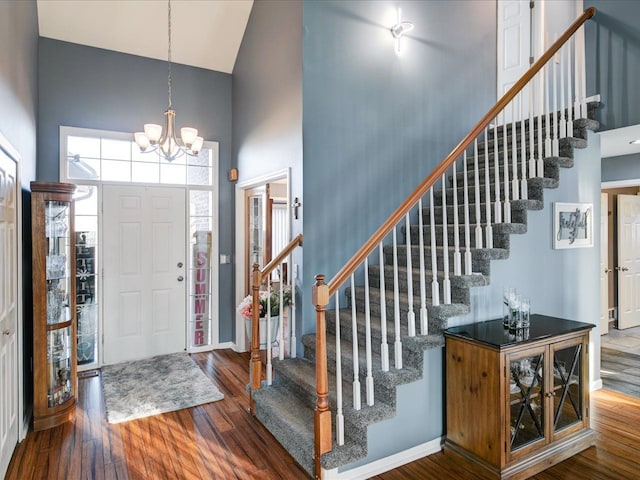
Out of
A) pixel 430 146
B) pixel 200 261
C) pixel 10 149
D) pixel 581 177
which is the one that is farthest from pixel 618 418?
pixel 10 149

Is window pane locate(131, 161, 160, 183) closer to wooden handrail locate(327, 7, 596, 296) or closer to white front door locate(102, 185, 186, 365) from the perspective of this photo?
white front door locate(102, 185, 186, 365)

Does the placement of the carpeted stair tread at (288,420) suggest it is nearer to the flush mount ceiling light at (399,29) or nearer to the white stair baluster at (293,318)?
the white stair baluster at (293,318)

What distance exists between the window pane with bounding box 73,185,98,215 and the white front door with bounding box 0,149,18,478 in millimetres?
1586

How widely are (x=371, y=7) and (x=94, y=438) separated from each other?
14.2 feet

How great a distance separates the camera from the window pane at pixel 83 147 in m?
4.25

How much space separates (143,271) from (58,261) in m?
1.37

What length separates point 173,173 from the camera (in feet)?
15.9

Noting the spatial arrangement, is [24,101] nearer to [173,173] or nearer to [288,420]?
[173,173]

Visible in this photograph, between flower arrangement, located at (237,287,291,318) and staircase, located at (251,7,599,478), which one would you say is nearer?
staircase, located at (251,7,599,478)

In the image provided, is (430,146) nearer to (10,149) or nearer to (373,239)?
(373,239)

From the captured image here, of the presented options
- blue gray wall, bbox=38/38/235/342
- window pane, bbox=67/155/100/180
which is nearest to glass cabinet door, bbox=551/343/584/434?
blue gray wall, bbox=38/38/235/342

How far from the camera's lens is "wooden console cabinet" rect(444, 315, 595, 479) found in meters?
2.42

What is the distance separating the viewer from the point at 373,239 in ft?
8.18

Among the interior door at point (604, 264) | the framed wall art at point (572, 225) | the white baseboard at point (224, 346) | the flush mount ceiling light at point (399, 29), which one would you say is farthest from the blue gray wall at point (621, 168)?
the white baseboard at point (224, 346)
